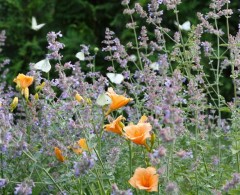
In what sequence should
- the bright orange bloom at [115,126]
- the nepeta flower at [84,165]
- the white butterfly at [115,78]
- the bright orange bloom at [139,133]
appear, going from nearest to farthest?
the nepeta flower at [84,165], the bright orange bloom at [139,133], the bright orange bloom at [115,126], the white butterfly at [115,78]

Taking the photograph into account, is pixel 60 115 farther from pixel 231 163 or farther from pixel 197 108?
pixel 231 163

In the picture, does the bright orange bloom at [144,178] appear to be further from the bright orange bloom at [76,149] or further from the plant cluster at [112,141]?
the bright orange bloom at [76,149]

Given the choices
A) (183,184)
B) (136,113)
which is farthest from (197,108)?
(136,113)

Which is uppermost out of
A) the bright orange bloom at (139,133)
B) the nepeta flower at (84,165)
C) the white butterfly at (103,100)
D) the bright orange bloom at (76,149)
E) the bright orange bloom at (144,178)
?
the white butterfly at (103,100)

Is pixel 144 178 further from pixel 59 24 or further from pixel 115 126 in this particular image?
pixel 59 24

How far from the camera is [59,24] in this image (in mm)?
6832

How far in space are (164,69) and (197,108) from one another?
48 cm

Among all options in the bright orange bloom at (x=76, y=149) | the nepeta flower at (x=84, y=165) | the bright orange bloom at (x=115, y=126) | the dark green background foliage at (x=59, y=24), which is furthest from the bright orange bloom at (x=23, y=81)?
the dark green background foliage at (x=59, y=24)

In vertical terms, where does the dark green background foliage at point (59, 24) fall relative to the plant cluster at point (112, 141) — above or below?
below

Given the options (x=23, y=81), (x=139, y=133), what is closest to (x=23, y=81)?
(x=23, y=81)

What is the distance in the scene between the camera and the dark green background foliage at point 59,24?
6367 mm

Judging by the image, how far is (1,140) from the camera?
229cm

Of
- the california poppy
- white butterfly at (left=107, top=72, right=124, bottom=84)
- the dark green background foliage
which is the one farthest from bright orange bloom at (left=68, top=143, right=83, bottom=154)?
the dark green background foliage

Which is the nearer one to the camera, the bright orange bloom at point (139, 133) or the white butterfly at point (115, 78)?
the bright orange bloom at point (139, 133)
